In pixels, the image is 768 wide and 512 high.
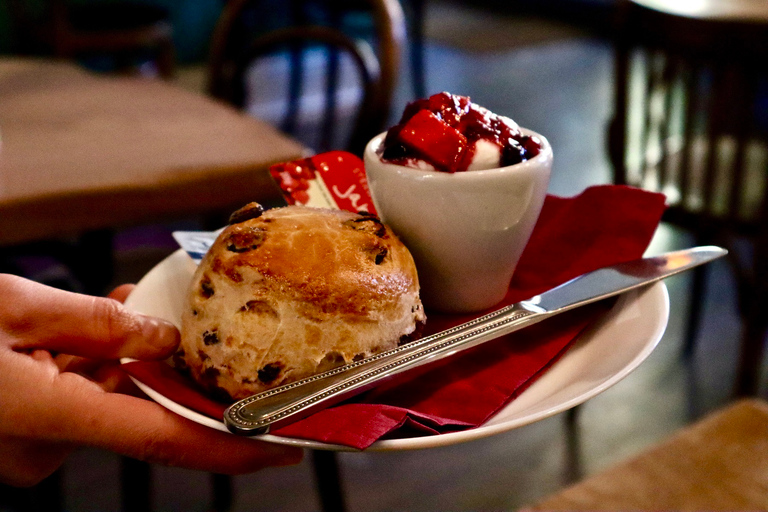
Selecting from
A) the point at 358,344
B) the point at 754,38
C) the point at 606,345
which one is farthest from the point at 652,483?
the point at 754,38

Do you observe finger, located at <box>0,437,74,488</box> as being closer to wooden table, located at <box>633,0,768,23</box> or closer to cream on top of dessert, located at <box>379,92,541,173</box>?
cream on top of dessert, located at <box>379,92,541,173</box>

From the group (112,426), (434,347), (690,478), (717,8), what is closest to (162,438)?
(112,426)

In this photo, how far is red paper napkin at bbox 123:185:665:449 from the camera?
46 centimetres

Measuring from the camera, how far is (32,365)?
53 cm

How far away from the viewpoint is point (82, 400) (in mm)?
514

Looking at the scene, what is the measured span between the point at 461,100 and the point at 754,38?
1.00 meters

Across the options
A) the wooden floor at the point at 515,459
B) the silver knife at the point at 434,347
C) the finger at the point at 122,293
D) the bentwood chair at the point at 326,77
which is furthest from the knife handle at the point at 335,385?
the wooden floor at the point at 515,459

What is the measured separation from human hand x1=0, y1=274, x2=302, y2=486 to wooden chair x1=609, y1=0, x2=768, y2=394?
126 centimetres

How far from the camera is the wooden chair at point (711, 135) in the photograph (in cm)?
140

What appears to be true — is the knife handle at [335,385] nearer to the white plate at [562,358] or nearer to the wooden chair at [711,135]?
the white plate at [562,358]

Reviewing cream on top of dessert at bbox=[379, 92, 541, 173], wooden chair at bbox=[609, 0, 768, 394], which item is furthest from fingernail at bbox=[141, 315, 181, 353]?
wooden chair at bbox=[609, 0, 768, 394]

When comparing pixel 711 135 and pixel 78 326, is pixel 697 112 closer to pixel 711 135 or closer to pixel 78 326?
pixel 711 135

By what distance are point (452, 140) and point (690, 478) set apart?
1.65ft

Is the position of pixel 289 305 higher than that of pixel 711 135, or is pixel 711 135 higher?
pixel 289 305
